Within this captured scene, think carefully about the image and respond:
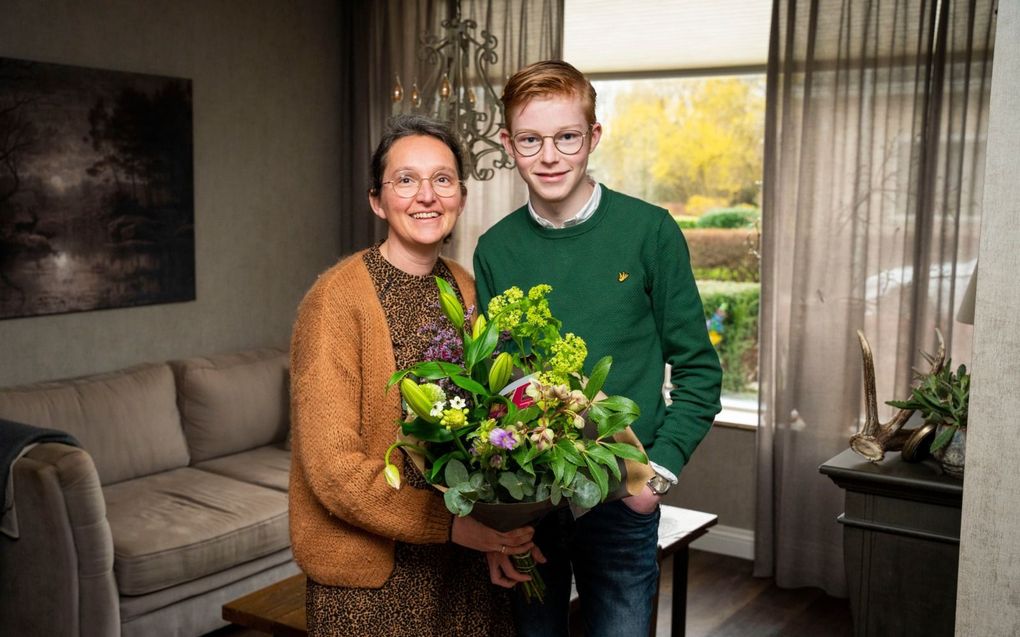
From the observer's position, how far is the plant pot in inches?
98.5

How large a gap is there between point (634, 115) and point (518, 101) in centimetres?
311

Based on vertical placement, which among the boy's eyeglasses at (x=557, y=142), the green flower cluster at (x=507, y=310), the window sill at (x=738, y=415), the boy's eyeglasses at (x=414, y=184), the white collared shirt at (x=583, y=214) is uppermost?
the boy's eyeglasses at (x=557, y=142)

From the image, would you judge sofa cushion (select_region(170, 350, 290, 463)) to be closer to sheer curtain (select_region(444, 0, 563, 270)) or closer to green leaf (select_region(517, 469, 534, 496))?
sheer curtain (select_region(444, 0, 563, 270))

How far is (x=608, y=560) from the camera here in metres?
1.77

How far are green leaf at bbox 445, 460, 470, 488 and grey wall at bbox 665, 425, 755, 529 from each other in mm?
3101

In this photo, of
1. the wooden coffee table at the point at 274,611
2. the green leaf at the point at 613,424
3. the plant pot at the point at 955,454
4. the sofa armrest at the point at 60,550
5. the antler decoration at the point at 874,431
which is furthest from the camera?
the sofa armrest at the point at 60,550

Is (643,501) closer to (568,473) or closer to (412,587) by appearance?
(568,473)

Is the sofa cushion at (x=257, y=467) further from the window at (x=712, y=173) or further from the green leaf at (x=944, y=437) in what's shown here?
the green leaf at (x=944, y=437)

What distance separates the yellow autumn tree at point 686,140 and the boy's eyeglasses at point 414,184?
9.85ft

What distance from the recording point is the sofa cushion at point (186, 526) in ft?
10.7

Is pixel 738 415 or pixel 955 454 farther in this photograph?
pixel 738 415

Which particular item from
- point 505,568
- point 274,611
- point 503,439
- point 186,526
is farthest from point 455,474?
point 186,526

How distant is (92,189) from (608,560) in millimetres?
3111

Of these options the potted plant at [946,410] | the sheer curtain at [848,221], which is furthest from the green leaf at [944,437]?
the sheer curtain at [848,221]
